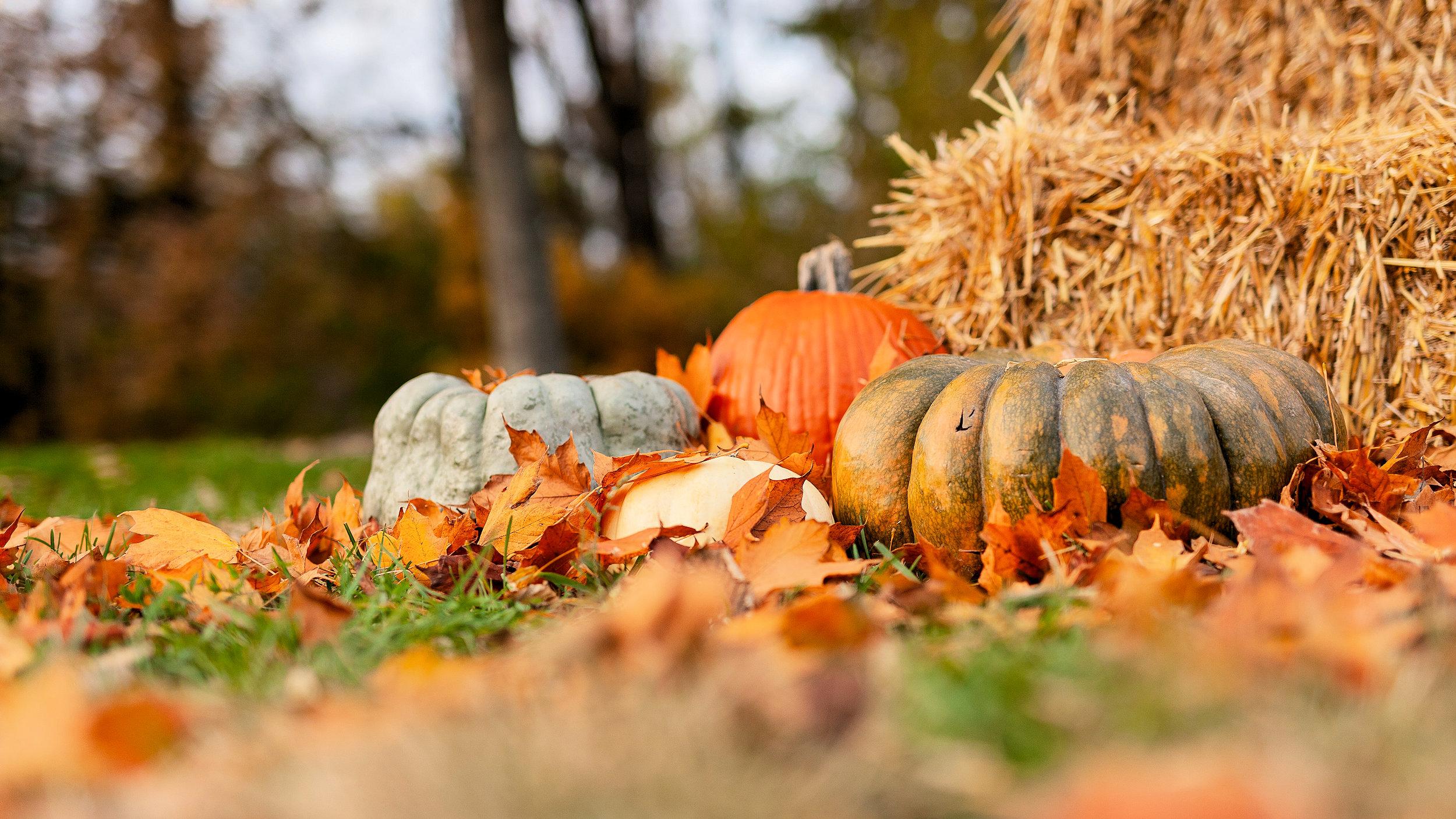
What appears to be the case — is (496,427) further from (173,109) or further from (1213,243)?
(173,109)

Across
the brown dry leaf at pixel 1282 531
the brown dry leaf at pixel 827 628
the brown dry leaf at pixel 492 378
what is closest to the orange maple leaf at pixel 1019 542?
the brown dry leaf at pixel 1282 531

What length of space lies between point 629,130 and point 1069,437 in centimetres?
1220

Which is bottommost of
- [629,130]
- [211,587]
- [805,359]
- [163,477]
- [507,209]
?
[163,477]

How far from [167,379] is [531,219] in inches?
173

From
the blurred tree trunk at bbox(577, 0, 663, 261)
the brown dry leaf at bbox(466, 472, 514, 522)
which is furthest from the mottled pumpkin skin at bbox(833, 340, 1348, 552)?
the blurred tree trunk at bbox(577, 0, 663, 261)

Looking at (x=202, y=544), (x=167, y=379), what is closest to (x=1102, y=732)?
(x=202, y=544)

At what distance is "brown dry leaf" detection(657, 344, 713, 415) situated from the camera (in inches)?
109

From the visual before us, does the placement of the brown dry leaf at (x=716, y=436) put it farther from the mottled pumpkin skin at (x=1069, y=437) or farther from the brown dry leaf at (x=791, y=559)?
the brown dry leaf at (x=791, y=559)

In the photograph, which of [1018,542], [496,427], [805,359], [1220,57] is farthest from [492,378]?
[1220,57]

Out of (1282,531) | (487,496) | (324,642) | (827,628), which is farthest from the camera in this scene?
(487,496)

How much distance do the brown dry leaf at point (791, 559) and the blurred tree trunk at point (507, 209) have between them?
16.1 ft

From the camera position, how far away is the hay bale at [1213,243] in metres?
2.41

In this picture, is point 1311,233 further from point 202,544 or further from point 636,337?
point 636,337

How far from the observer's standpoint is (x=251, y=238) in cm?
894
